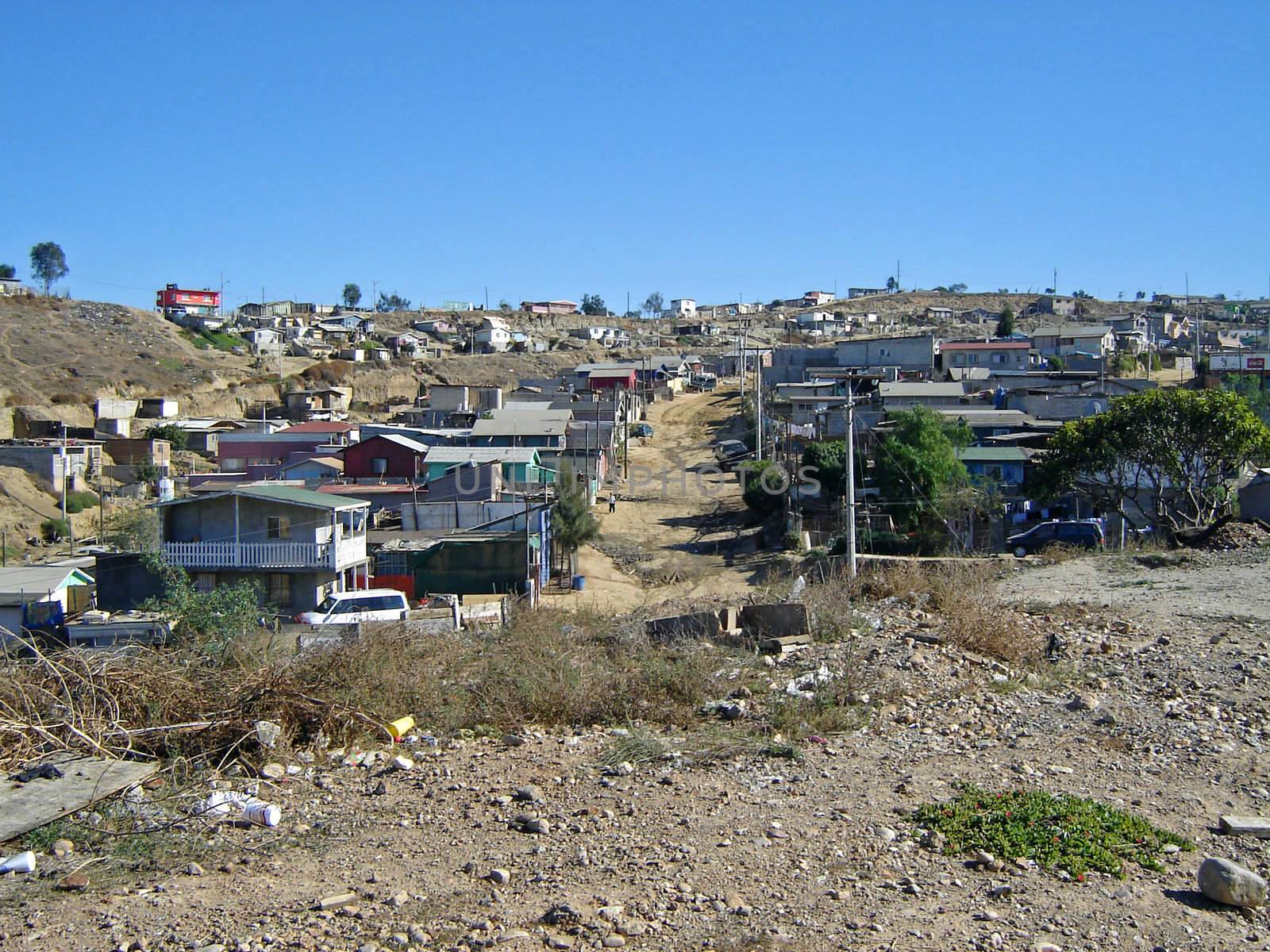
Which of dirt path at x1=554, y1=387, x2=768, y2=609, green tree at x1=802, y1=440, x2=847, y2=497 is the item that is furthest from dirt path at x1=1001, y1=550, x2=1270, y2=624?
green tree at x1=802, y1=440, x2=847, y2=497

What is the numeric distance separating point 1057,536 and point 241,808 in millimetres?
19131

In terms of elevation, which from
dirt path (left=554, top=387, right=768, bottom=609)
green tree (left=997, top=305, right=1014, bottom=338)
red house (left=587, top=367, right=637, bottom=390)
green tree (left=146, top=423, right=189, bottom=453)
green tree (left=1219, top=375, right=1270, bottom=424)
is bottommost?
dirt path (left=554, top=387, right=768, bottom=609)

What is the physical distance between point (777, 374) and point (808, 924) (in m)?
49.9

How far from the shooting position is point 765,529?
26.8 meters

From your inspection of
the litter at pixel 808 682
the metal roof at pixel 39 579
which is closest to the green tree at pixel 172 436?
the metal roof at pixel 39 579

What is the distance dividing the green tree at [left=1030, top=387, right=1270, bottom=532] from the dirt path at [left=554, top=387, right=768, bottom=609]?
682 centimetres

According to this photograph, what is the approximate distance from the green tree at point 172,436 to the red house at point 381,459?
42.2ft

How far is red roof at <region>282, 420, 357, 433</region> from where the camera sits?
127ft

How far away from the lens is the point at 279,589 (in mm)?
17250

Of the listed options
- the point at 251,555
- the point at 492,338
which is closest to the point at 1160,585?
the point at 251,555

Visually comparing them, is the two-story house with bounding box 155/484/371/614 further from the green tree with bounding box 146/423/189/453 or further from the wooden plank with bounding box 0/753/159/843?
the green tree with bounding box 146/423/189/453

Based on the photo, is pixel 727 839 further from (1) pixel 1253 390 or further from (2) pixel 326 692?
(1) pixel 1253 390

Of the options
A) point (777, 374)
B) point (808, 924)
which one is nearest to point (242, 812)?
point (808, 924)

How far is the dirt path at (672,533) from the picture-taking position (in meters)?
21.5
